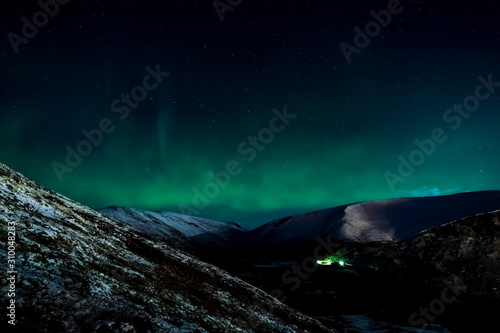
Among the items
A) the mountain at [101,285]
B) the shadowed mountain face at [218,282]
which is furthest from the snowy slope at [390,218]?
the mountain at [101,285]

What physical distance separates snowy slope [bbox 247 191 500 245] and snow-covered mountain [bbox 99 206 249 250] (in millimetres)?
20323

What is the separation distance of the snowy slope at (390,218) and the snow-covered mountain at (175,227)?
20.3 meters

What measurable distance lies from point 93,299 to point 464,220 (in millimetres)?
29550

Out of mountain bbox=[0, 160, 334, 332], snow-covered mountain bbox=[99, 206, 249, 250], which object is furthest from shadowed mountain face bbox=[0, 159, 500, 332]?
snow-covered mountain bbox=[99, 206, 249, 250]

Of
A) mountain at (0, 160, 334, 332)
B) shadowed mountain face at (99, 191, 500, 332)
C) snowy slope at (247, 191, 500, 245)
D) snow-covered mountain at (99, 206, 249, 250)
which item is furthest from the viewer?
snow-covered mountain at (99, 206, 249, 250)

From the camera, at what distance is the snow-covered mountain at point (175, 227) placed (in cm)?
6969

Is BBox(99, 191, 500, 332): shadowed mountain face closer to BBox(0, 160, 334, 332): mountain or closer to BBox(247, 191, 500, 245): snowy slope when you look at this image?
BBox(247, 191, 500, 245): snowy slope

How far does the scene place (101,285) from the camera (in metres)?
4.62

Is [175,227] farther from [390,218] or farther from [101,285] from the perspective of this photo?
[101,285]

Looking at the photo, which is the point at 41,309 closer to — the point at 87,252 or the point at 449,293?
the point at 87,252

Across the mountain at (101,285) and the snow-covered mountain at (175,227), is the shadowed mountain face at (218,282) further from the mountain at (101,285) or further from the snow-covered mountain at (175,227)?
the snow-covered mountain at (175,227)

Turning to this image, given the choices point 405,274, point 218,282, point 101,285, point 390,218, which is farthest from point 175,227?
point 101,285

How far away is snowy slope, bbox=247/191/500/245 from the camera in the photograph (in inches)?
1244

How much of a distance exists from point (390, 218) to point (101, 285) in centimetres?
4653
